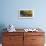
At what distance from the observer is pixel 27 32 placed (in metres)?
3.87

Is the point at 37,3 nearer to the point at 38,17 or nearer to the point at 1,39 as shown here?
the point at 38,17

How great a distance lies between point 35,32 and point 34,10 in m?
0.85

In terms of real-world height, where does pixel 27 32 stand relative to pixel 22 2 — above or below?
below

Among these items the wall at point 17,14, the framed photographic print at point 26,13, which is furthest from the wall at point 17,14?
the framed photographic print at point 26,13

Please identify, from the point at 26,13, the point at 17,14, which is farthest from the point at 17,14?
the point at 26,13

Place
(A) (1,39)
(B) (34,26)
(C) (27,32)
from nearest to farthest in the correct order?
(C) (27,32) < (A) (1,39) < (B) (34,26)

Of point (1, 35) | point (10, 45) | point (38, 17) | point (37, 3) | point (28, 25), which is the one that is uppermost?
point (37, 3)

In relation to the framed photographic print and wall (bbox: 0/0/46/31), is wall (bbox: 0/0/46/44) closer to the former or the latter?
wall (bbox: 0/0/46/31)

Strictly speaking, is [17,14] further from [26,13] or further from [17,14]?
[26,13]

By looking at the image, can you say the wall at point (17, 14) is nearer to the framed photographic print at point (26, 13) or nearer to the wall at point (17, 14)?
the wall at point (17, 14)

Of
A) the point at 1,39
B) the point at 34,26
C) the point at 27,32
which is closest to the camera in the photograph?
the point at 27,32

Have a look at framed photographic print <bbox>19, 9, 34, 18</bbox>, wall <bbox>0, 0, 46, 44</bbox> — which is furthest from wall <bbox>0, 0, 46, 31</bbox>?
framed photographic print <bbox>19, 9, 34, 18</bbox>

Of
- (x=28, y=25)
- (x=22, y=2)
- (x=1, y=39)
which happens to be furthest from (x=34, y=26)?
(x=1, y=39)

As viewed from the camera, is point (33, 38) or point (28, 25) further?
point (28, 25)
